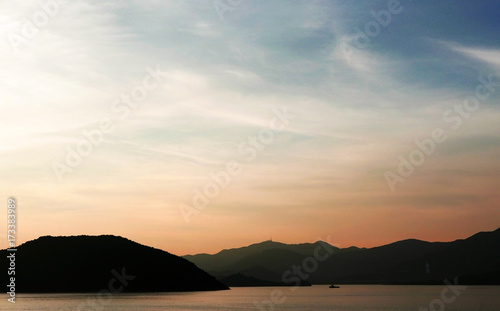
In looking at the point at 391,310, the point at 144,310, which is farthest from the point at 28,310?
the point at 391,310

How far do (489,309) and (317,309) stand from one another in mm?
50016

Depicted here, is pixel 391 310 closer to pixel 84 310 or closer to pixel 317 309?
pixel 317 309

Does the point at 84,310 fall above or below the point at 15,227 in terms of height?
below

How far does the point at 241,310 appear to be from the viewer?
7106 inches

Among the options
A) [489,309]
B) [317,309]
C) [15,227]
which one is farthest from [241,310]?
[15,227]

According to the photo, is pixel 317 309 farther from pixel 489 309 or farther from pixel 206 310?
pixel 489 309

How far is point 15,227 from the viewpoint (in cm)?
8712

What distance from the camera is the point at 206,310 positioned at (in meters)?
187

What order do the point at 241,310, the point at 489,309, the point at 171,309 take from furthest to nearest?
the point at 171,309 < the point at 241,310 < the point at 489,309

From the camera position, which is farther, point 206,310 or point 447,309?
point 206,310

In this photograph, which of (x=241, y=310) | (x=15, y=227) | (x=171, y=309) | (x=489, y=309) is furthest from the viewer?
(x=171, y=309)

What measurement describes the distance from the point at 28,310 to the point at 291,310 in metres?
80.4

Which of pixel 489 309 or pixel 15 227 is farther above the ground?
pixel 15 227

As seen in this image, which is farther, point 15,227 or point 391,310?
point 391,310
